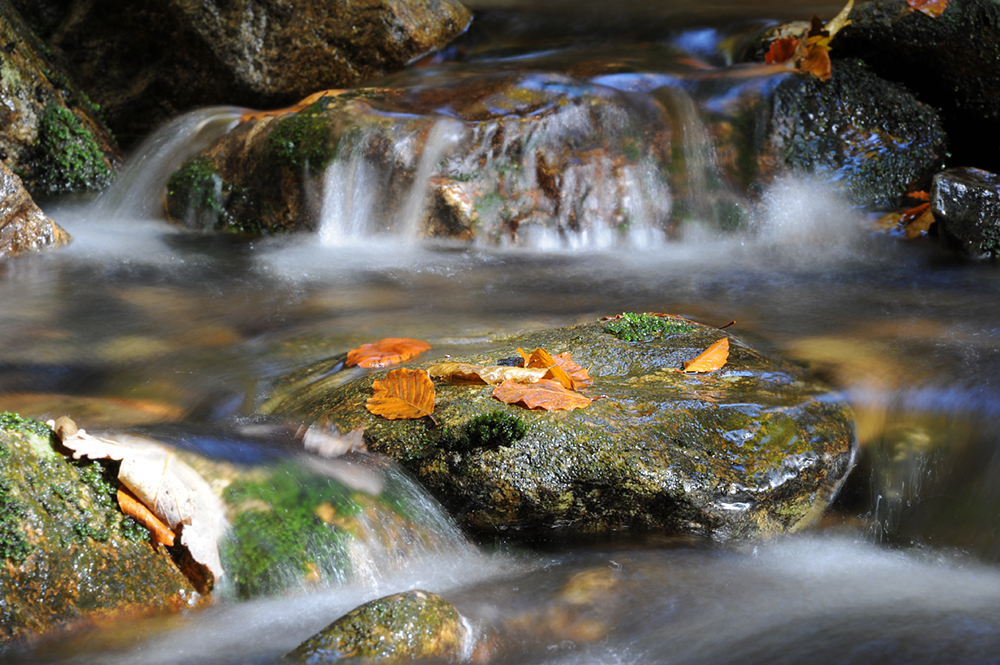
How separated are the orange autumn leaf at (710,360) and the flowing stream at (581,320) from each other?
0.55 metres

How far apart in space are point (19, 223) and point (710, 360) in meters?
5.06

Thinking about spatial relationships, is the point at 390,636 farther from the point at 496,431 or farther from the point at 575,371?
the point at 575,371

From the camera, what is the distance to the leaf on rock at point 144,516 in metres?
2.33

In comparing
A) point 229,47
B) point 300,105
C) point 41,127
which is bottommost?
point 41,127

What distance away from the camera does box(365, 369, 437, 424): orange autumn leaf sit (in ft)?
9.96

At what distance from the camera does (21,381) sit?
364 cm

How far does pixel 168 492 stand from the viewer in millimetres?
2396

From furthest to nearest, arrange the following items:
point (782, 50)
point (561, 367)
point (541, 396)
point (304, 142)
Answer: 1. point (782, 50)
2. point (304, 142)
3. point (561, 367)
4. point (541, 396)

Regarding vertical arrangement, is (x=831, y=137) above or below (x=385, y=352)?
above

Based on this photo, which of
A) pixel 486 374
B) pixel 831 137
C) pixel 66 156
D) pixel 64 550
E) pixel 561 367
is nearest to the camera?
pixel 64 550

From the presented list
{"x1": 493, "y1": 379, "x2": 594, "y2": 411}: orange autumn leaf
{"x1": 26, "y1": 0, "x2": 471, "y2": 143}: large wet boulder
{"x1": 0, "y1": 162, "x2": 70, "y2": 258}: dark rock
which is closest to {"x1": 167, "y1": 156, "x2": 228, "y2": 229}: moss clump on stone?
{"x1": 0, "y1": 162, "x2": 70, "y2": 258}: dark rock

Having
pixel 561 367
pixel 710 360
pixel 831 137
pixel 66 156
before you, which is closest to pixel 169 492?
pixel 561 367

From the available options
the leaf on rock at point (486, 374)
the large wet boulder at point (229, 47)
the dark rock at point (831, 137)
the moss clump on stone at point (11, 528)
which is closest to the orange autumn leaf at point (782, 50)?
the dark rock at point (831, 137)

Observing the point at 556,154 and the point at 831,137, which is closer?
the point at 556,154
